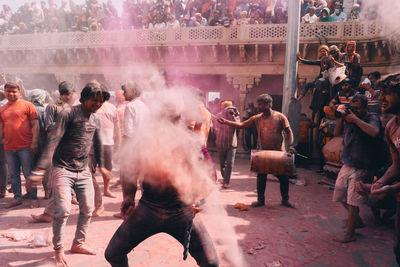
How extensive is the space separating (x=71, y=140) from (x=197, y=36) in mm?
10535

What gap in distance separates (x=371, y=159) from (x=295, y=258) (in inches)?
61.5

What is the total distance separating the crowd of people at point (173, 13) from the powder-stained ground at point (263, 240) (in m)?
8.59

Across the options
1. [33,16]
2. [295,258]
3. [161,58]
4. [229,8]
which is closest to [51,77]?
[33,16]

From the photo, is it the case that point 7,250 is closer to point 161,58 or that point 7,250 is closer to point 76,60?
point 161,58

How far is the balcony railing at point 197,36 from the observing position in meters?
10.8

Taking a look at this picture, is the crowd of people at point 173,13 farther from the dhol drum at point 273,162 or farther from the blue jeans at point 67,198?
the blue jeans at point 67,198

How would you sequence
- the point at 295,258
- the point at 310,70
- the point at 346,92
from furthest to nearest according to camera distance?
the point at 310,70 → the point at 346,92 → the point at 295,258

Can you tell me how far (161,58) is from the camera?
13.5 metres

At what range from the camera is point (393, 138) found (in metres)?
2.51

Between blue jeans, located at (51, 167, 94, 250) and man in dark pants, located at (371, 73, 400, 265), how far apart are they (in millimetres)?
2854

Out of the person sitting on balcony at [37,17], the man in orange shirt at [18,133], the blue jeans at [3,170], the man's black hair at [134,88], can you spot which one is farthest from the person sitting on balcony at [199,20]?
the blue jeans at [3,170]

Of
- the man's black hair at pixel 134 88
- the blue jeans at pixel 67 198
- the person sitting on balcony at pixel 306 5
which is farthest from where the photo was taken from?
the person sitting on balcony at pixel 306 5

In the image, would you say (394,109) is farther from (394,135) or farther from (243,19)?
(243,19)

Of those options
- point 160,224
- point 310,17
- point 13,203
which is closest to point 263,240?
point 160,224
